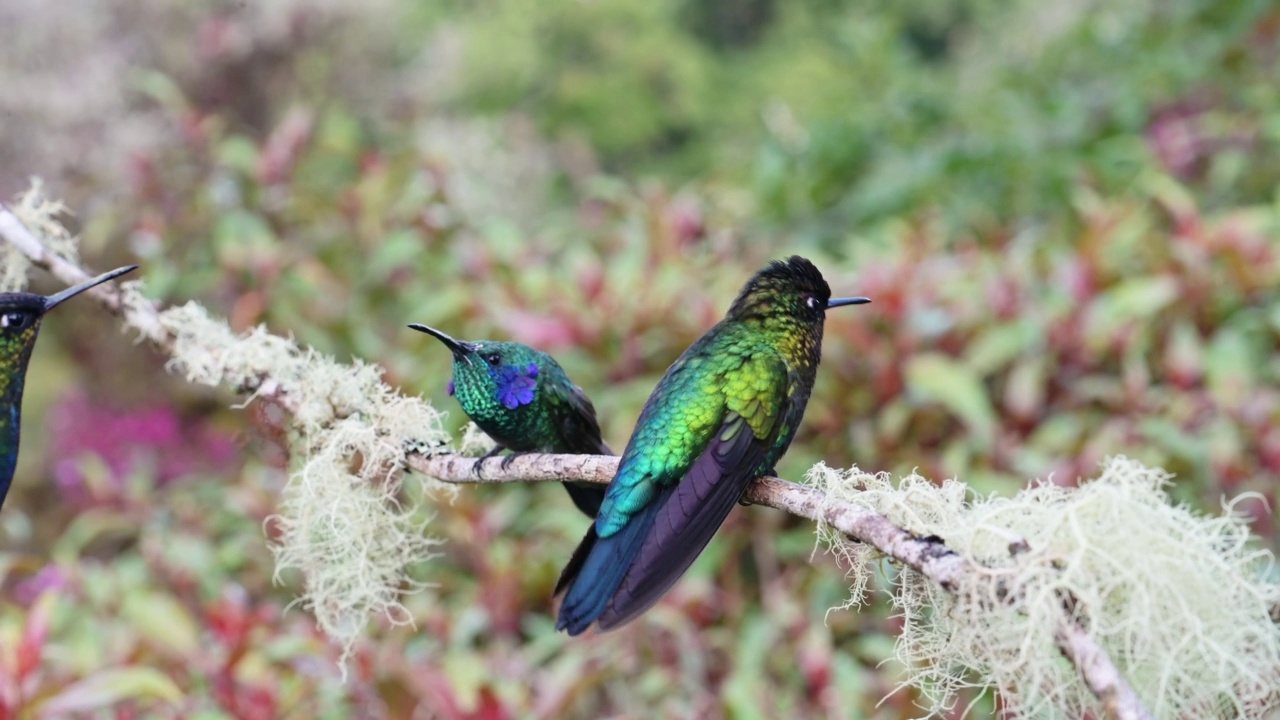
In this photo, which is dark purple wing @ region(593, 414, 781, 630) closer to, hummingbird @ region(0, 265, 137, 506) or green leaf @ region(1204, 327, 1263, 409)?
hummingbird @ region(0, 265, 137, 506)

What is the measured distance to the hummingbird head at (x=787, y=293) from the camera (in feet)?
4.27

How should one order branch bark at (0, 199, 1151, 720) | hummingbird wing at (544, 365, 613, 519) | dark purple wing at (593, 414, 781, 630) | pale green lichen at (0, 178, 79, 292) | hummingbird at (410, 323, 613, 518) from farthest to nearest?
pale green lichen at (0, 178, 79, 292) → hummingbird wing at (544, 365, 613, 519) → hummingbird at (410, 323, 613, 518) → dark purple wing at (593, 414, 781, 630) → branch bark at (0, 199, 1151, 720)

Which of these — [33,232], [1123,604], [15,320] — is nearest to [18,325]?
[15,320]

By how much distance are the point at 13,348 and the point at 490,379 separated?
1.79 ft

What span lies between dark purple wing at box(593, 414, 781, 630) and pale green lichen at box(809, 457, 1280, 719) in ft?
0.82

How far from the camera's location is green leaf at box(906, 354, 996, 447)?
9.87 feet

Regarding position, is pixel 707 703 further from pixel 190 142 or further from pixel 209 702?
pixel 190 142

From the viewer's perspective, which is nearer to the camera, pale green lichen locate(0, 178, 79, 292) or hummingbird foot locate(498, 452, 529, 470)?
hummingbird foot locate(498, 452, 529, 470)

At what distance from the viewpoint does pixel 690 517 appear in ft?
3.55

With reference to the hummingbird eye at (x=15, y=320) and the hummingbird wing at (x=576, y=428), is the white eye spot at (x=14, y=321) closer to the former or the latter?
the hummingbird eye at (x=15, y=320)

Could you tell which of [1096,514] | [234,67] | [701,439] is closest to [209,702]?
[701,439]

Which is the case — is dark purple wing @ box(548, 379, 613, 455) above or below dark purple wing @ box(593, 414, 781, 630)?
above

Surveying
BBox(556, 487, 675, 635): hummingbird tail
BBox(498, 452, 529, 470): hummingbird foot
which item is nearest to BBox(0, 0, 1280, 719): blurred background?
BBox(498, 452, 529, 470): hummingbird foot

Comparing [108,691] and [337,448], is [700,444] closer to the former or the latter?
[337,448]
